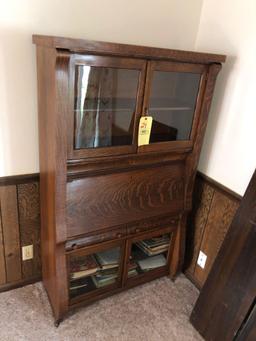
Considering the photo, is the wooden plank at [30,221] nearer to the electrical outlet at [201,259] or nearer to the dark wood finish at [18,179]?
the dark wood finish at [18,179]

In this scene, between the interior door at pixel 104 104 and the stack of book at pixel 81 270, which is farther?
the stack of book at pixel 81 270

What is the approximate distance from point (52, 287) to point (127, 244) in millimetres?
502

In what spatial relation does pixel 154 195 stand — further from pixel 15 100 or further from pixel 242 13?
pixel 242 13

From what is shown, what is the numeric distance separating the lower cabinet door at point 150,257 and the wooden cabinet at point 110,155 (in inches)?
0.4

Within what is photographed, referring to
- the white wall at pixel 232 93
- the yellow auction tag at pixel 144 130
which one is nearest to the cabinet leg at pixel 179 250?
the white wall at pixel 232 93

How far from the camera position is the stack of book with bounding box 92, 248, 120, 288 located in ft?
5.91

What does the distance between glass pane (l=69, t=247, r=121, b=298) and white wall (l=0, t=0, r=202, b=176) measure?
630 mm

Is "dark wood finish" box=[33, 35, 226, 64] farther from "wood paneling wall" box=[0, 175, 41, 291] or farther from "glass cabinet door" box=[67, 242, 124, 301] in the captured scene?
"glass cabinet door" box=[67, 242, 124, 301]

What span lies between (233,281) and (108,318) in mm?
793

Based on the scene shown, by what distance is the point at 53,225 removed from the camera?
1479mm

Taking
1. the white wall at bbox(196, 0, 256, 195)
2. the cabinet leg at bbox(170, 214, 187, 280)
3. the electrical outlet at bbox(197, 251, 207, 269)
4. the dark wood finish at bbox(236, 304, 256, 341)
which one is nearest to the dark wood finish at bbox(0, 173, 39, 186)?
the cabinet leg at bbox(170, 214, 187, 280)

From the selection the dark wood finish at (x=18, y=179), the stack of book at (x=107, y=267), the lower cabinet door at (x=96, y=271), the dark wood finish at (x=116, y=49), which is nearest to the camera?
the dark wood finish at (x=116, y=49)

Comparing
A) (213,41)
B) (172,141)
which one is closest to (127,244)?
(172,141)

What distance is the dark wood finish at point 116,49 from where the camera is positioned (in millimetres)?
1114
